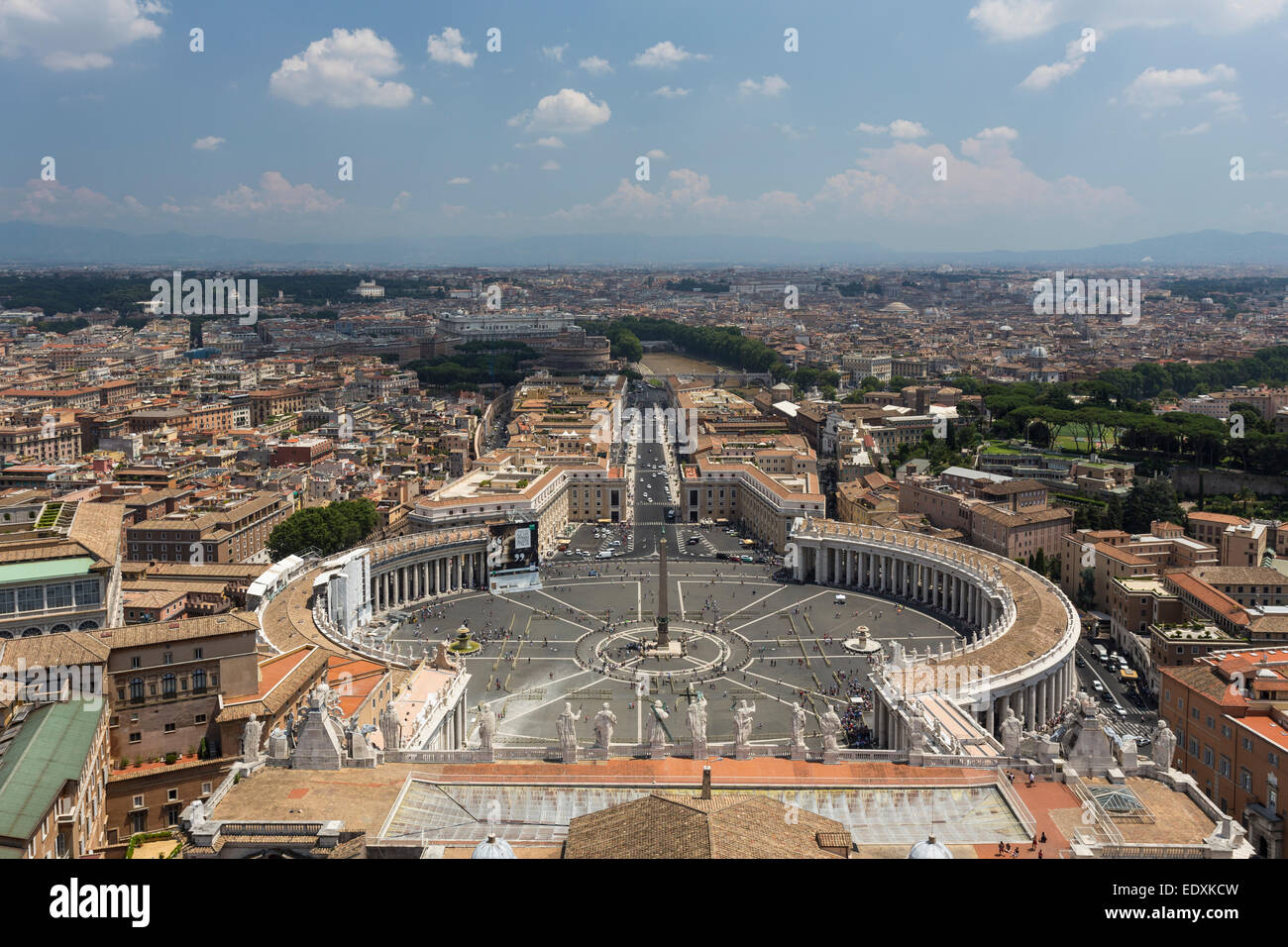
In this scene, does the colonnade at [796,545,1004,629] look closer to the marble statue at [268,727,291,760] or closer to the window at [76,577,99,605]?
the marble statue at [268,727,291,760]

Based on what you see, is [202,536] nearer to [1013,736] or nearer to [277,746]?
[277,746]

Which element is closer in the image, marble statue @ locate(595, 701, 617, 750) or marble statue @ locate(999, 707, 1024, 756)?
marble statue @ locate(999, 707, 1024, 756)

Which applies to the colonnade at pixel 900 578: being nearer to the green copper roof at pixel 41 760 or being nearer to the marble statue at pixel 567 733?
the marble statue at pixel 567 733

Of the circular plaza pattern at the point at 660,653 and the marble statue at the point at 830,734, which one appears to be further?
the circular plaza pattern at the point at 660,653

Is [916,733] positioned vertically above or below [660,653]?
above

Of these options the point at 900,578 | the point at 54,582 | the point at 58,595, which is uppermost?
the point at 54,582

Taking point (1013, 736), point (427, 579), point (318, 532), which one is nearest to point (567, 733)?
point (1013, 736)

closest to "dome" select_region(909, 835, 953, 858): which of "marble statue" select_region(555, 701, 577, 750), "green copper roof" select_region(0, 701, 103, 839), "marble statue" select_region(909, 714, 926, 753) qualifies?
"marble statue" select_region(555, 701, 577, 750)

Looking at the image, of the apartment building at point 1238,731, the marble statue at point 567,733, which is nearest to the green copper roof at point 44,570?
the marble statue at point 567,733
